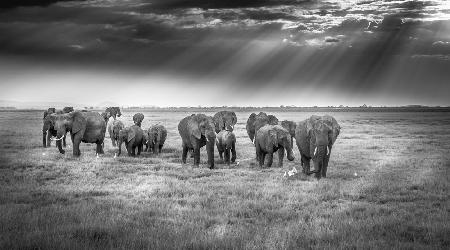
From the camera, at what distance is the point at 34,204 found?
11.7m

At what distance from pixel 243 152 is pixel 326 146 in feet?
41.1

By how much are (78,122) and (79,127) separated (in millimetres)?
322

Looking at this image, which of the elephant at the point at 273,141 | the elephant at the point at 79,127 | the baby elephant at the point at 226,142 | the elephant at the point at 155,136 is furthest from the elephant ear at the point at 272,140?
the elephant at the point at 79,127

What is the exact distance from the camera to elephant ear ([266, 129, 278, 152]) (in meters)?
19.9

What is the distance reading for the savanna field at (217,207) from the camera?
8539mm

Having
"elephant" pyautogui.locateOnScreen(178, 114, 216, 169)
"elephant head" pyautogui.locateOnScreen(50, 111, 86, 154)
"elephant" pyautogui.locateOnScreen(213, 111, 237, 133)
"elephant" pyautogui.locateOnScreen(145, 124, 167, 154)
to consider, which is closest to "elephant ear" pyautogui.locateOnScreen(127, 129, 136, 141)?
Answer: "elephant" pyautogui.locateOnScreen(145, 124, 167, 154)

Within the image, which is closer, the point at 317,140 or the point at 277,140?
the point at 317,140

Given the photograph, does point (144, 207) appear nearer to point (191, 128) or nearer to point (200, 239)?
point (200, 239)

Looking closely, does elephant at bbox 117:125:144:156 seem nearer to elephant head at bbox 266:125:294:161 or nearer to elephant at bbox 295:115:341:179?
elephant head at bbox 266:125:294:161

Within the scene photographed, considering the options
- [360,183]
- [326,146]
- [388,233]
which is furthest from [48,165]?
[388,233]

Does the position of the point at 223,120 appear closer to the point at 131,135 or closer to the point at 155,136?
the point at 155,136

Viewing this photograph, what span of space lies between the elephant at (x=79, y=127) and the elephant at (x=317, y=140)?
12.6m

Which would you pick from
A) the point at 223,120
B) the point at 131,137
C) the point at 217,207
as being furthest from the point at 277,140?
the point at 223,120

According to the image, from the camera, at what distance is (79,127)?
23906mm
